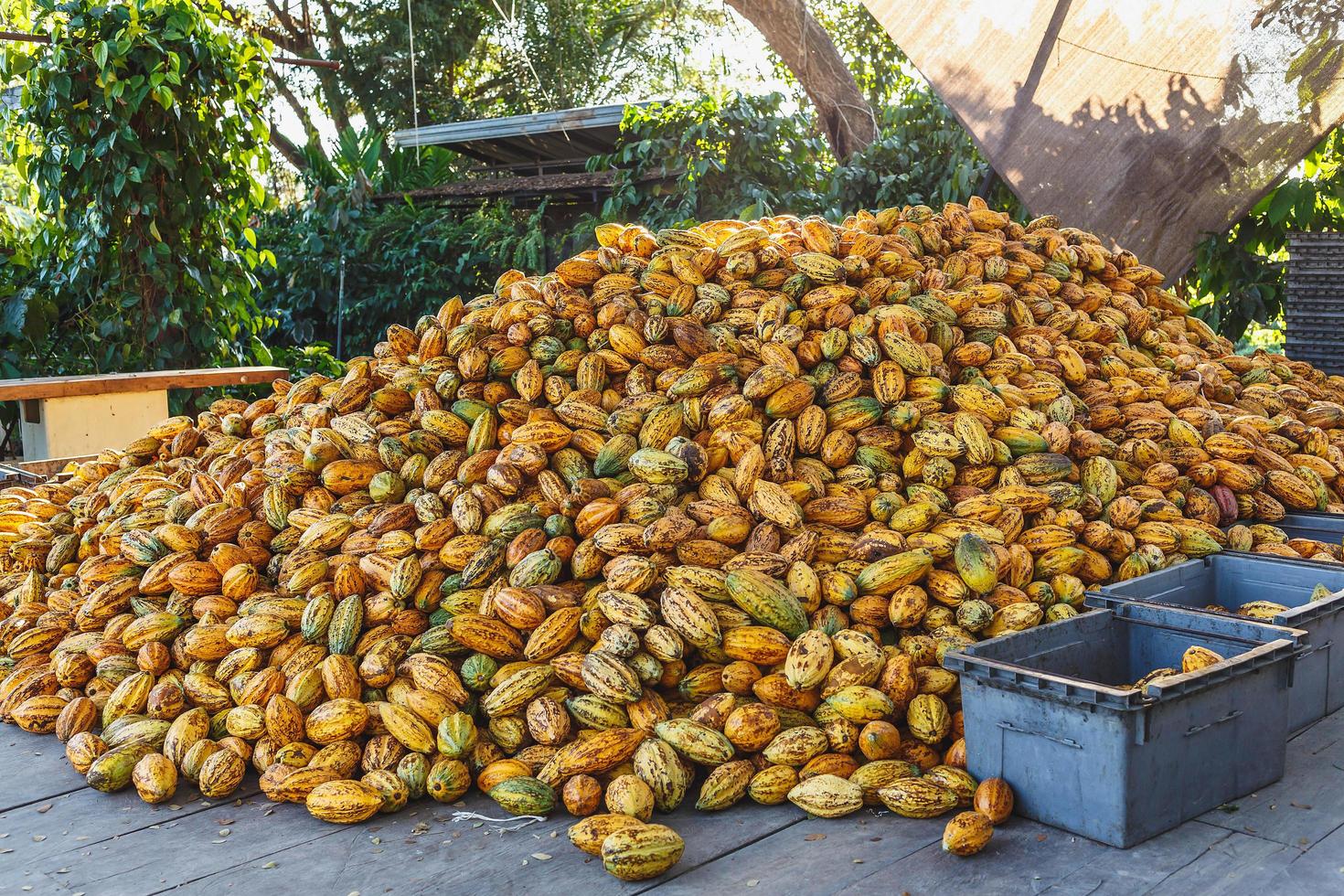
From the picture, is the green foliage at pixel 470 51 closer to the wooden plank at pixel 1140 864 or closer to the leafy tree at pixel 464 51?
the leafy tree at pixel 464 51

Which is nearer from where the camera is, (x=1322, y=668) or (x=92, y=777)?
(x=92, y=777)

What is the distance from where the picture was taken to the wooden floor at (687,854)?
7.38 ft

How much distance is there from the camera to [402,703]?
2.89 metres

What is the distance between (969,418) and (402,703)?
2.05 metres

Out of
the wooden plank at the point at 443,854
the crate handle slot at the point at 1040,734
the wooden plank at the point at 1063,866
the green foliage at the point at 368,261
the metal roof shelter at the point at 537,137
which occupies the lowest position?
the wooden plank at the point at 443,854

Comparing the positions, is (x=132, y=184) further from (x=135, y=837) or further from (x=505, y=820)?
(x=505, y=820)

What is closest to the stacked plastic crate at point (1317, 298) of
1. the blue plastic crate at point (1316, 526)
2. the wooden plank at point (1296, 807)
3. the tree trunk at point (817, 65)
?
the blue plastic crate at point (1316, 526)

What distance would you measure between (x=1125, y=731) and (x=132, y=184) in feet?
21.6

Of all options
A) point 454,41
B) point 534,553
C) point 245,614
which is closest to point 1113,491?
point 534,553

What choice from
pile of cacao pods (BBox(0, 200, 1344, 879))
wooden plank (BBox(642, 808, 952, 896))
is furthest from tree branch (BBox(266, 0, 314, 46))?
wooden plank (BBox(642, 808, 952, 896))

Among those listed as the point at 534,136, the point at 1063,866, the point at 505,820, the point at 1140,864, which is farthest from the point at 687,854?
the point at 534,136

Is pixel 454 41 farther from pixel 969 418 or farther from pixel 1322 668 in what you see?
pixel 1322 668

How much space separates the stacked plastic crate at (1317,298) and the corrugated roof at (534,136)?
561 centimetres

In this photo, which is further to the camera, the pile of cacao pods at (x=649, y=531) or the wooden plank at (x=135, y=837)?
the pile of cacao pods at (x=649, y=531)
